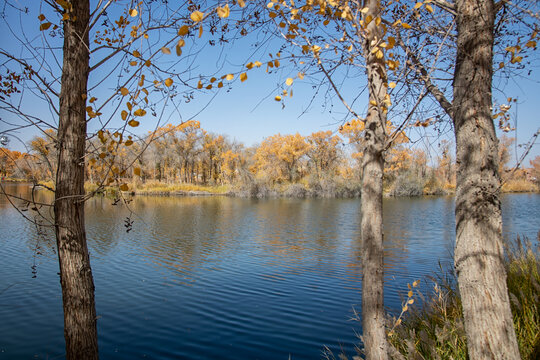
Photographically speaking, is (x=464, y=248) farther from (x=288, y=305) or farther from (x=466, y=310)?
(x=288, y=305)

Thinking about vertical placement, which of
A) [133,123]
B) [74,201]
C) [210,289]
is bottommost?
[210,289]

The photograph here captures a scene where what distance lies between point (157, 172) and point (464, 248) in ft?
196

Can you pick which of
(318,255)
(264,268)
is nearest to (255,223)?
(318,255)

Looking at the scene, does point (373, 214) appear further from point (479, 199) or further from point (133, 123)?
point (133, 123)

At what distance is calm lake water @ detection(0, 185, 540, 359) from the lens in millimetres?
5336

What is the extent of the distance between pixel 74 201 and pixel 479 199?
2.91m

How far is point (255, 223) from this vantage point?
18.3m

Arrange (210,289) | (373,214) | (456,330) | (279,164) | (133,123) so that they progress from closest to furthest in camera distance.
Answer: (133,123), (373,214), (456,330), (210,289), (279,164)

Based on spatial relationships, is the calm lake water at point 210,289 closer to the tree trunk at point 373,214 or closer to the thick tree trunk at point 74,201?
the thick tree trunk at point 74,201

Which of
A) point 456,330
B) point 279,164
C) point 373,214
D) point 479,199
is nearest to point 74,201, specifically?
point 373,214

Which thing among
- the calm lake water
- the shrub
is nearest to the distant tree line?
the calm lake water

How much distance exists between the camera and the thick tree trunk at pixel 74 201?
247 cm

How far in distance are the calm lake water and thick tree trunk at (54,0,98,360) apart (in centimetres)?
44

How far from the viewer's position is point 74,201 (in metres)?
2.51
